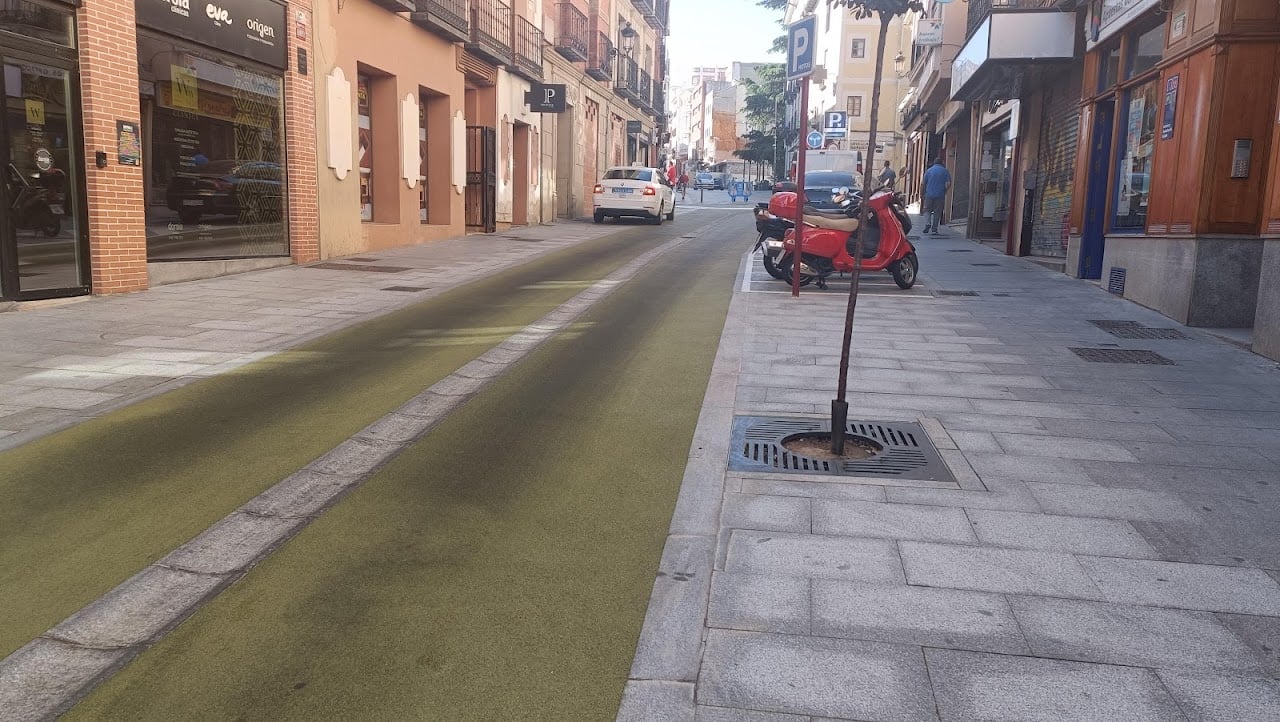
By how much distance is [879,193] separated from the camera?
12375 mm

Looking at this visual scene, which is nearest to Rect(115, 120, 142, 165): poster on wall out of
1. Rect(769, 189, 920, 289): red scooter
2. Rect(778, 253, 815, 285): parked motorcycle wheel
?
Rect(769, 189, 920, 289): red scooter

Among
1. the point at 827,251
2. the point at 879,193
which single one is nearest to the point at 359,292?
the point at 827,251

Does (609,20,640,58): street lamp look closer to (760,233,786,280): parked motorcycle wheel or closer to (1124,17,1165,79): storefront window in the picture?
(760,233,786,280): parked motorcycle wheel

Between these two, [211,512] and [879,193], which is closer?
[211,512]

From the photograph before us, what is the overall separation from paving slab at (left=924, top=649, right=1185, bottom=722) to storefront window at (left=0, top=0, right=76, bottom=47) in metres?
9.81

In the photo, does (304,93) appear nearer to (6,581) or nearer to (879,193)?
(879,193)

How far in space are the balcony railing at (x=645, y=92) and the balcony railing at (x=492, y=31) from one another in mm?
18616

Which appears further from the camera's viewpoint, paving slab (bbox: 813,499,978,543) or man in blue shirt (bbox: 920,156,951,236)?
man in blue shirt (bbox: 920,156,951,236)

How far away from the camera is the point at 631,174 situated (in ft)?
88.8

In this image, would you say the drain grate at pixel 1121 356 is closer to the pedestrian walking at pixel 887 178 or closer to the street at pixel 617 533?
the street at pixel 617 533

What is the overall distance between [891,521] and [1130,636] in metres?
1.13

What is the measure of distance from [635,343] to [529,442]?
3110mm

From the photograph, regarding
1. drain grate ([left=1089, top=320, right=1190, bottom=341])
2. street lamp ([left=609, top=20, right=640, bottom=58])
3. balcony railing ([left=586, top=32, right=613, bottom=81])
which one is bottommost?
drain grate ([left=1089, top=320, right=1190, bottom=341])

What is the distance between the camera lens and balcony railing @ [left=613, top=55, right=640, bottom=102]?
36.6m
